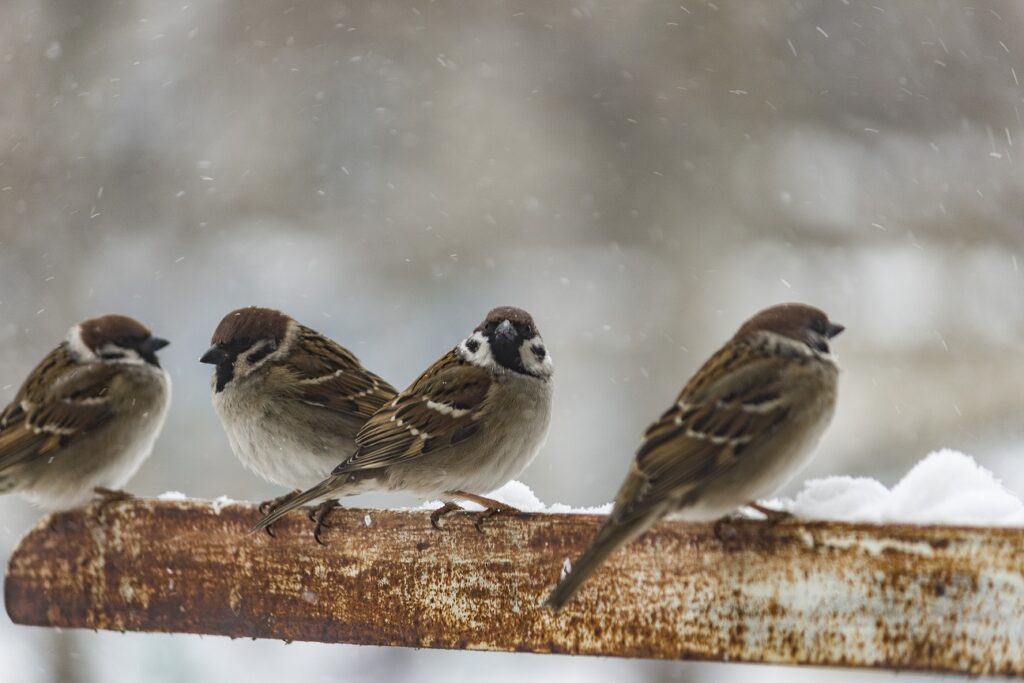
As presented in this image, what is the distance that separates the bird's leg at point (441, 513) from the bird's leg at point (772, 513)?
0.71 metres

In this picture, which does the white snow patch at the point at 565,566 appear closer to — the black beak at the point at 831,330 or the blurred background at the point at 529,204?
the black beak at the point at 831,330

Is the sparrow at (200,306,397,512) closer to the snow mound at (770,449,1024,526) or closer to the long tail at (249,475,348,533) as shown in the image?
the long tail at (249,475,348,533)

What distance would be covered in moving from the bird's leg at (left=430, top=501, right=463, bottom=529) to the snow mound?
76 cm

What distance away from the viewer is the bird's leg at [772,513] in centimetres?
217

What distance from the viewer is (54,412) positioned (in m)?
2.96

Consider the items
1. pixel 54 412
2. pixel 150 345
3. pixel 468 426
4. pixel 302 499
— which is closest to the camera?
pixel 302 499

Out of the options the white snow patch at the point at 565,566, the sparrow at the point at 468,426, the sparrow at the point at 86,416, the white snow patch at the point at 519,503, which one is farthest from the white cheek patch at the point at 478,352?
the sparrow at the point at 86,416

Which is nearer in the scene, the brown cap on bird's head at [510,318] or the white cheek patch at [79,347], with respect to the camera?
the brown cap on bird's head at [510,318]

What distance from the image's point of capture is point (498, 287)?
5633 millimetres

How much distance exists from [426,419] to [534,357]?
31 cm

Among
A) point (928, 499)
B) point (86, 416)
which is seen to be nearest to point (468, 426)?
point (86, 416)

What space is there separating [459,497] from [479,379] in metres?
0.30

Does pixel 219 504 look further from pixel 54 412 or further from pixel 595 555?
pixel 595 555

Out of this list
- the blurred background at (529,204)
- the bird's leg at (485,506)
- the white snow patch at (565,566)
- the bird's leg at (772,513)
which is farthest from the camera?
the blurred background at (529,204)
